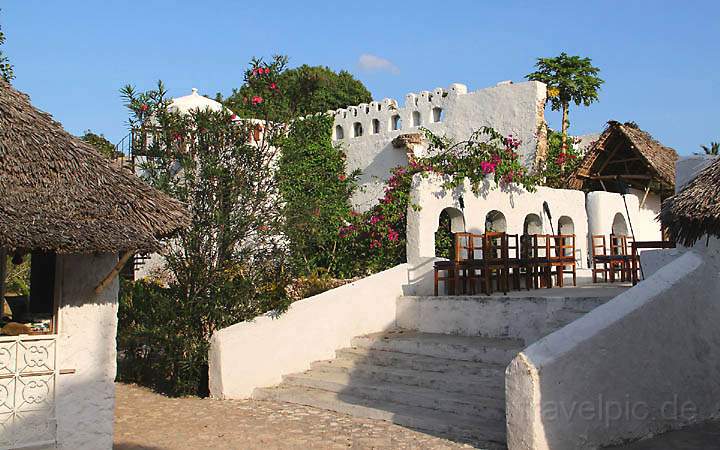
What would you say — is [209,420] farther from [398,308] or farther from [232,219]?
[398,308]

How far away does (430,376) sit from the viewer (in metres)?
9.77

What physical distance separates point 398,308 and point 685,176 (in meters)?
5.41

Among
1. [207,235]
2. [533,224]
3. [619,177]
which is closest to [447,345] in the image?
[207,235]

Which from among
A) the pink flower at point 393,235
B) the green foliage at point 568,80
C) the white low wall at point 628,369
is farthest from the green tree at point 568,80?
the white low wall at point 628,369

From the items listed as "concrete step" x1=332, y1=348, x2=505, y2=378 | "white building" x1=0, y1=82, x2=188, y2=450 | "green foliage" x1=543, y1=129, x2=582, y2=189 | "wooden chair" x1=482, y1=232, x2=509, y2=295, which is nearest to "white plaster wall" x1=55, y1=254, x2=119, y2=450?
"white building" x1=0, y1=82, x2=188, y2=450

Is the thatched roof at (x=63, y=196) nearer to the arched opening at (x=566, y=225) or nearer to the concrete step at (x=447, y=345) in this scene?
the concrete step at (x=447, y=345)

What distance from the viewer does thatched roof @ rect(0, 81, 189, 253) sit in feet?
21.4

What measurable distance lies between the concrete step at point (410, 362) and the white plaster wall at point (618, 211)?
8.84 metres

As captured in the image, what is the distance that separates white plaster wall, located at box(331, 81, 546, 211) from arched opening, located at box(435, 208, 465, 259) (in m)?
3.81

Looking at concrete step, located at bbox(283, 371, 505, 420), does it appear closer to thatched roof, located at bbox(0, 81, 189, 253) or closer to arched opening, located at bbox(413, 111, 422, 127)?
thatched roof, located at bbox(0, 81, 189, 253)

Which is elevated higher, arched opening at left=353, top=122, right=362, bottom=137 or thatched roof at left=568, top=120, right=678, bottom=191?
arched opening at left=353, top=122, right=362, bottom=137

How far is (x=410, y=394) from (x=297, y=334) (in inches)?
103

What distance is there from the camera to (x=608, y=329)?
7613mm

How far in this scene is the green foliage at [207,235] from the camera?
10.7 metres
